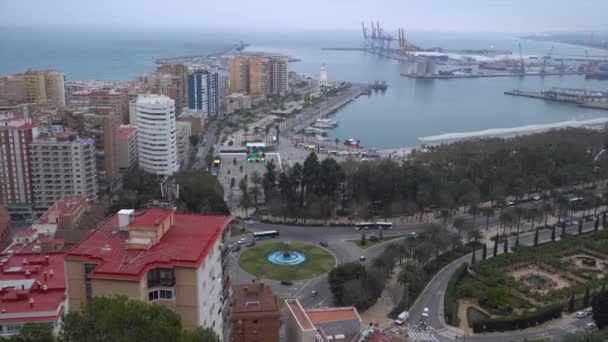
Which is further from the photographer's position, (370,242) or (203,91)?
(203,91)

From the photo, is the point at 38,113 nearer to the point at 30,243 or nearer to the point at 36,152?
the point at 36,152

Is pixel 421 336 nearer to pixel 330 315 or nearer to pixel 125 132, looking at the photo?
pixel 330 315

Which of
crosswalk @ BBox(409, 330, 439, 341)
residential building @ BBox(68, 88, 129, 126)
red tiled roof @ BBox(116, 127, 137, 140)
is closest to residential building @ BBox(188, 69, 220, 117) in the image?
residential building @ BBox(68, 88, 129, 126)

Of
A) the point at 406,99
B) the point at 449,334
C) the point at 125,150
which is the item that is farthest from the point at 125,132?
→ the point at 406,99

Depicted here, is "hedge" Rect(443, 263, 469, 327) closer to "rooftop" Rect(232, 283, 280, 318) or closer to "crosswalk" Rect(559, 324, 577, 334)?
"crosswalk" Rect(559, 324, 577, 334)

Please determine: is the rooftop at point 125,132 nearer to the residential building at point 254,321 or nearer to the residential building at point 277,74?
the residential building at point 254,321

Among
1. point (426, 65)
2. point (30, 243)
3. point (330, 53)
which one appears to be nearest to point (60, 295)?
point (30, 243)

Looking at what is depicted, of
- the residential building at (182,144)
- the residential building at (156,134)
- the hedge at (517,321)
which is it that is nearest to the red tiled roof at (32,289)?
the hedge at (517,321)
